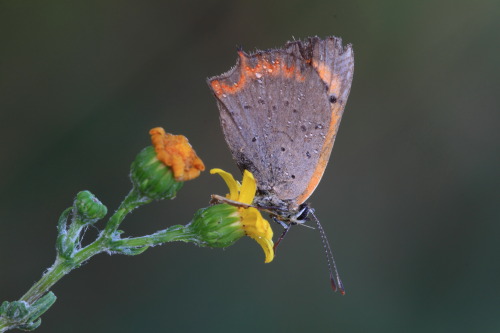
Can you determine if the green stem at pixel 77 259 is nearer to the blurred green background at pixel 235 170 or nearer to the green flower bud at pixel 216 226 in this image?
the green flower bud at pixel 216 226

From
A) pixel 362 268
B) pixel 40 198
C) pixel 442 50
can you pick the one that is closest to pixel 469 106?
pixel 442 50

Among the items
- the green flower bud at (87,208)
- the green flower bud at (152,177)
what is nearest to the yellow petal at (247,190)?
the green flower bud at (152,177)

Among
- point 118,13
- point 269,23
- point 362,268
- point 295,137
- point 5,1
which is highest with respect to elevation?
point 5,1

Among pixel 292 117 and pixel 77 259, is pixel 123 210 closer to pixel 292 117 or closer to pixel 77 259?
pixel 77 259

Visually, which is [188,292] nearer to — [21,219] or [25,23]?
[21,219]

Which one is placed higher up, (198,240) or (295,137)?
(295,137)

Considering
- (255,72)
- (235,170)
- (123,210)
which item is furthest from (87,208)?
(235,170)
